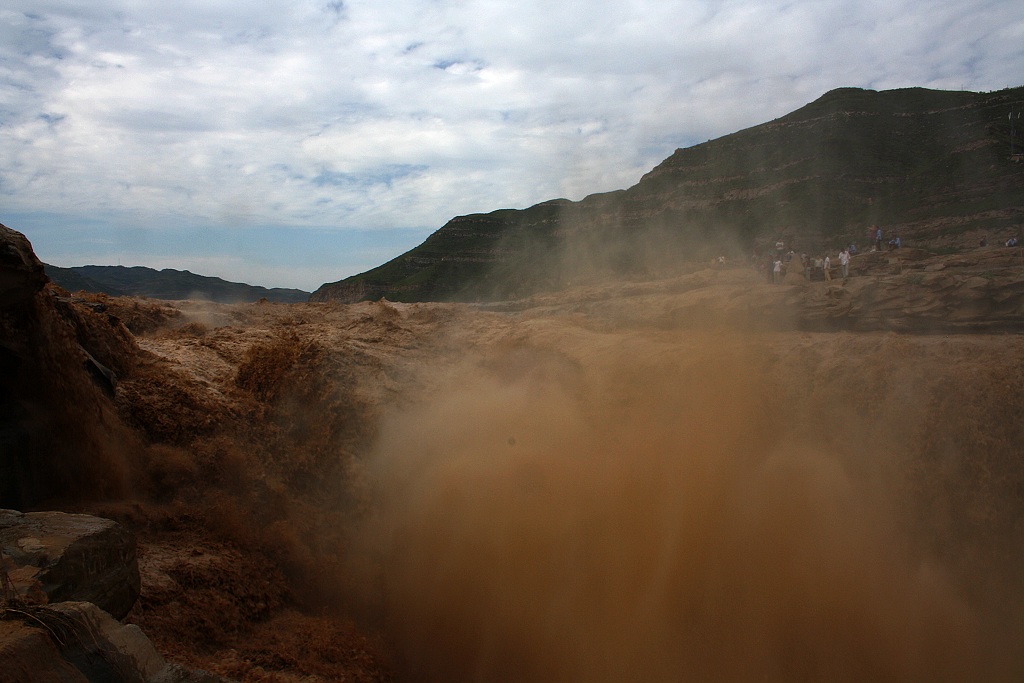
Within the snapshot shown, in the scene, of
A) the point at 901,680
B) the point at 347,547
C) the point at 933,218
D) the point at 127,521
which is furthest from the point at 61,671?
the point at 933,218

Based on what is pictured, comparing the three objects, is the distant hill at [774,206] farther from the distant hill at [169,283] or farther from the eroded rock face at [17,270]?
the eroded rock face at [17,270]

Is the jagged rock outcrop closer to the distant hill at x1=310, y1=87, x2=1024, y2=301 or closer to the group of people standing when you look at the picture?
the group of people standing

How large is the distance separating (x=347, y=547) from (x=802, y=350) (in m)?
6.02

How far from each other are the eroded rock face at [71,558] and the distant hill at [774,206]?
18.5 meters

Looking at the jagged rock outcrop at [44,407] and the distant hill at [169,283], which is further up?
the distant hill at [169,283]

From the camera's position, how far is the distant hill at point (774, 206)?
27234 millimetres

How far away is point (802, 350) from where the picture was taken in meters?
7.63

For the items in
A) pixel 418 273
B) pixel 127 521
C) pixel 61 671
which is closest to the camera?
pixel 61 671

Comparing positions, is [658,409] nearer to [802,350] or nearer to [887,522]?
[802,350]

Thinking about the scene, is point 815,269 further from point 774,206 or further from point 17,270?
point 774,206

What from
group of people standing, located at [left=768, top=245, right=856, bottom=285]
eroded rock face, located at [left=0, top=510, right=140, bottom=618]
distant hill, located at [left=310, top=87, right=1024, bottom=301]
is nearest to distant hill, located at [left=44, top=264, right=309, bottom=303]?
distant hill, located at [left=310, top=87, right=1024, bottom=301]

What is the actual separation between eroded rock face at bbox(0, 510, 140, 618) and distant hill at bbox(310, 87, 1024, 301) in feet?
60.6

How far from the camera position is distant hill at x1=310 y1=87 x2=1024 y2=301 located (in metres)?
27.2

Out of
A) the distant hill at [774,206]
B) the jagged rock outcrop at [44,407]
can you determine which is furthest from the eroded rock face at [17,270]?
the distant hill at [774,206]
